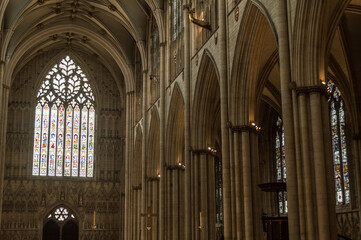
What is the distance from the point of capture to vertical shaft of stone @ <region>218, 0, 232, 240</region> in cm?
1936

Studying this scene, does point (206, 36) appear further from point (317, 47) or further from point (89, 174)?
point (89, 174)

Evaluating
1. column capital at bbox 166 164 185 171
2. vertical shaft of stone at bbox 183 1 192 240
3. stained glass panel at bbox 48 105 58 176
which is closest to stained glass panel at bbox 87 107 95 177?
stained glass panel at bbox 48 105 58 176

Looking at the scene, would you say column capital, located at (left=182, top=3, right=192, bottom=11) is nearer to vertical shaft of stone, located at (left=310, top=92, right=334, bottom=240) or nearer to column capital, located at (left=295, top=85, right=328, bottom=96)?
column capital, located at (left=295, top=85, right=328, bottom=96)

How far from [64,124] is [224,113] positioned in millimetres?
23907

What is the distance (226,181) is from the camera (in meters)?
19.5

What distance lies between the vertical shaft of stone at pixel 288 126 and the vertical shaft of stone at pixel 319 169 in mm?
673

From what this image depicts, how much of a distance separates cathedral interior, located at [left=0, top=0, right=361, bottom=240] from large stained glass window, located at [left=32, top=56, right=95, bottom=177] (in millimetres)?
82

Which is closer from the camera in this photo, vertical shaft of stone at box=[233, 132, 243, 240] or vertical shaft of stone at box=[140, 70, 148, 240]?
vertical shaft of stone at box=[233, 132, 243, 240]

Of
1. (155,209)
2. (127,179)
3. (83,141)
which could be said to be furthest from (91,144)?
(155,209)

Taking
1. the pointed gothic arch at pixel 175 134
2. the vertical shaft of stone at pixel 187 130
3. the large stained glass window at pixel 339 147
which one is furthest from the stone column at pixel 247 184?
the pointed gothic arch at pixel 175 134

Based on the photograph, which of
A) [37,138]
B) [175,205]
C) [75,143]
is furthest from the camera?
[75,143]

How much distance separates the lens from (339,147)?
25.6 metres

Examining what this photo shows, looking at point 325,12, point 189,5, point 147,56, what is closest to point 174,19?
point 189,5

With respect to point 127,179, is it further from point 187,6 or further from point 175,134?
point 187,6
